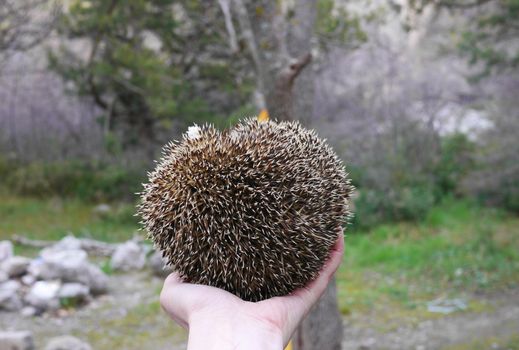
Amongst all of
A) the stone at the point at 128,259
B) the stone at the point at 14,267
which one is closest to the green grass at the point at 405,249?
the stone at the point at 128,259

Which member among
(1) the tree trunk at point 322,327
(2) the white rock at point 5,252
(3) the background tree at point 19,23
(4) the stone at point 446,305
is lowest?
(4) the stone at point 446,305

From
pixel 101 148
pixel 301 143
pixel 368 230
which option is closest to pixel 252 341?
pixel 301 143

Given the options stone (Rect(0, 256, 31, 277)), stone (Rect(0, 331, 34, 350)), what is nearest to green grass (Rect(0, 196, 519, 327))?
stone (Rect(0, 256, 31, 277))

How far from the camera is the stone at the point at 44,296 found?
7.81m

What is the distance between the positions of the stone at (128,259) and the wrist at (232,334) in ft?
26.6

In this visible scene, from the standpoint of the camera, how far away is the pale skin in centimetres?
183

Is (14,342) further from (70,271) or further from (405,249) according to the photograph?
(405,249)

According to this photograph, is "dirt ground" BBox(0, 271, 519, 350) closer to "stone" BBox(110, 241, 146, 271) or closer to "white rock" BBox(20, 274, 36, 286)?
"white rock" BBox(20, 274, 36, 286)

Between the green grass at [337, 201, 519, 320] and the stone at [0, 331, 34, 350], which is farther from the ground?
the stone at [0, 331, 34, 350]

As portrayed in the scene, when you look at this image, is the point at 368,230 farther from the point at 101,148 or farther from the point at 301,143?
the point at 301,143

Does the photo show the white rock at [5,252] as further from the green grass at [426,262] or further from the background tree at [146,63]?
the green grass at [426,262]

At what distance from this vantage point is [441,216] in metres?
11.7

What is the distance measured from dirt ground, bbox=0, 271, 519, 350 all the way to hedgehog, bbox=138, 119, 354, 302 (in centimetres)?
504

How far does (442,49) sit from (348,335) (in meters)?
9.92
